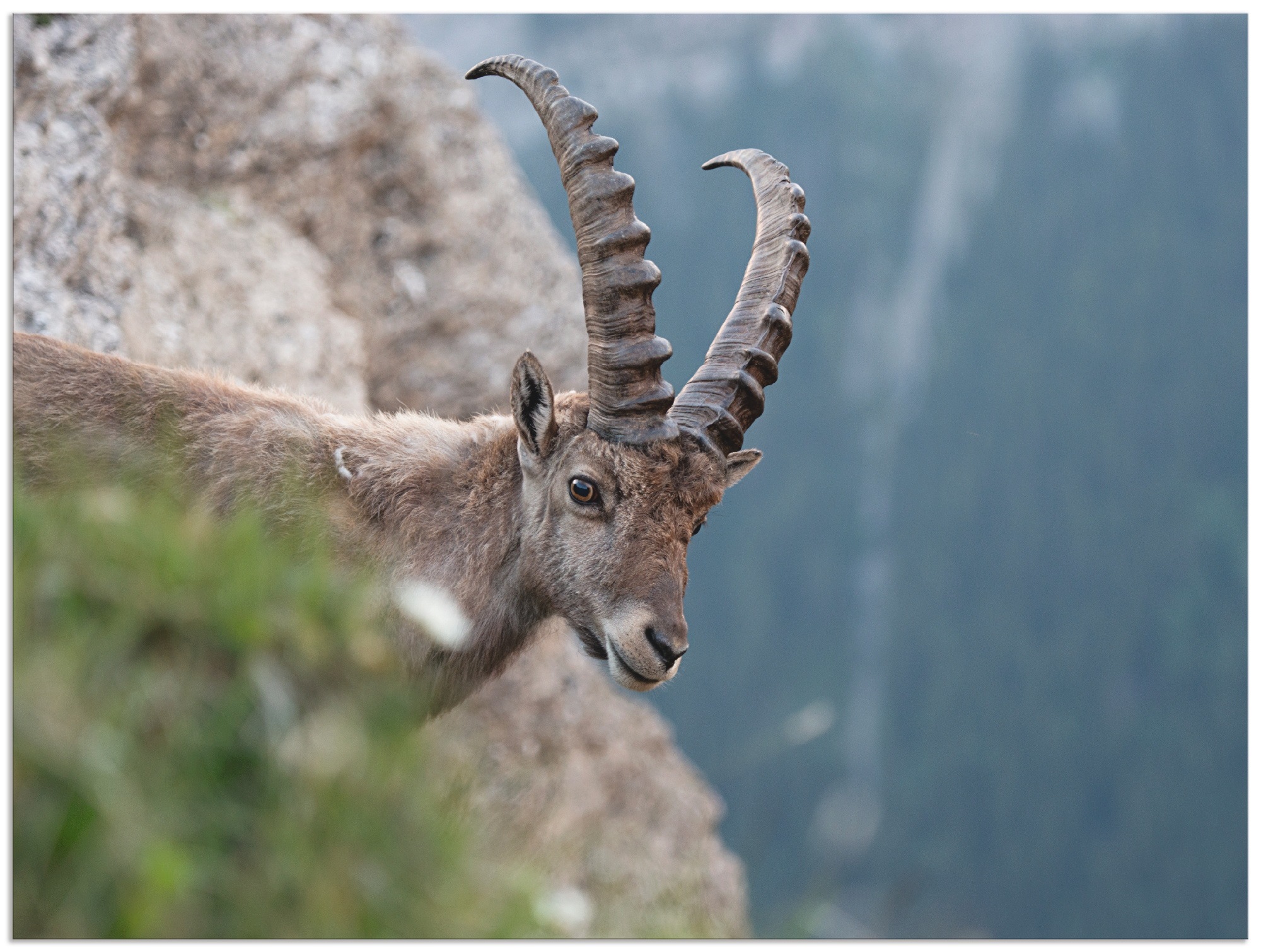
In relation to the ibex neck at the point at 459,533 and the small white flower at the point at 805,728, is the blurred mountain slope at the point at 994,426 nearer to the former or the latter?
the ibex neck at the point at 459,533

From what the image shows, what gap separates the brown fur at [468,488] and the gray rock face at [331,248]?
587 mm

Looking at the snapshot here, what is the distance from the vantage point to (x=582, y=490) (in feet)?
18.0

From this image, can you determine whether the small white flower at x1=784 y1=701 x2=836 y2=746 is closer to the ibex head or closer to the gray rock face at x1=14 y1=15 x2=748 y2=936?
the ibex head

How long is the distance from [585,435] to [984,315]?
139 meters

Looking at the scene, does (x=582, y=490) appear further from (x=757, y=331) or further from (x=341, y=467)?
(x=757, y=331)

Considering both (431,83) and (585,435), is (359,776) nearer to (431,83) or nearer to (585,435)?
(585,435)

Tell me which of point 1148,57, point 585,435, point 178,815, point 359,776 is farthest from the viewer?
point 1148,57

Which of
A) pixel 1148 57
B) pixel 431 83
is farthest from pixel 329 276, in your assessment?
pixel 1148 57

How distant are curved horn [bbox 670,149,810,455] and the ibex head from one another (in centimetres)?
8

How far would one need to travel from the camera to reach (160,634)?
289cm

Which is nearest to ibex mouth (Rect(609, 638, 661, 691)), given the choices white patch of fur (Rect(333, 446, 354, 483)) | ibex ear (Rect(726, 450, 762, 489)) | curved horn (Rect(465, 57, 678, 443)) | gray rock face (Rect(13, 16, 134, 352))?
curved horn (Rect(465, 57, 678, 443))

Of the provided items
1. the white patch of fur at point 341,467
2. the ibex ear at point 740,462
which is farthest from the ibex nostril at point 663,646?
the white patch of fur at point 341,467

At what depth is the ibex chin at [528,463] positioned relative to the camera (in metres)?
5.45

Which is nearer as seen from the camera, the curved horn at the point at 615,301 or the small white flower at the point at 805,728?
the small white flower at the point at 805,728
